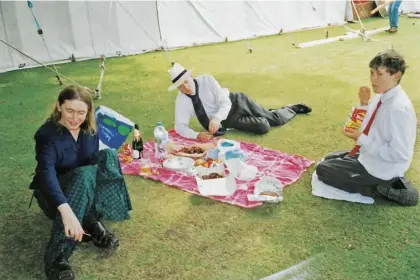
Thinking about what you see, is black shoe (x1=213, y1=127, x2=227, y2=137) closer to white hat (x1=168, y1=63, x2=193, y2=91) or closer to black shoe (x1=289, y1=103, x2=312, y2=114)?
white hat (x1=168, y1=63, x2=193, y2=91)

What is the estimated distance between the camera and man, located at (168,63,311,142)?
202 inches

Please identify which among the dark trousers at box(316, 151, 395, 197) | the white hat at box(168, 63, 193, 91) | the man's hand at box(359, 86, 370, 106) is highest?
the white hat at box(168, 63, 193, 91)

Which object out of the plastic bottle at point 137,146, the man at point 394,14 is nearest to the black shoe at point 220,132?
the plastic bottle at point 137,146

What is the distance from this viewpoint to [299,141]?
Answer: 5.30 metres

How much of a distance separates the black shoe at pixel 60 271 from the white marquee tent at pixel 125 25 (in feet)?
24.8

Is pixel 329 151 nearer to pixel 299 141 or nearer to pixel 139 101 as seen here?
pixel 299 141

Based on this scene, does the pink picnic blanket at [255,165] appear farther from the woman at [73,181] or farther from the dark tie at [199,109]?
the woman at [73,181]

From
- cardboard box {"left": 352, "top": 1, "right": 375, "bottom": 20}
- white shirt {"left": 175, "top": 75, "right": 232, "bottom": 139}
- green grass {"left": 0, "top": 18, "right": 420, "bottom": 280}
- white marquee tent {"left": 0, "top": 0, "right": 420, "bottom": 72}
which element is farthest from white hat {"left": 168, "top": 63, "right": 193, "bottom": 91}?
cardboard box {"left": 352, "top": 1, "right": 375, "bottom": 20}

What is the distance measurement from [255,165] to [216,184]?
0.62m

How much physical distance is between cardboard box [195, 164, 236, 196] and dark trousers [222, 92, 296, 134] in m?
1.15

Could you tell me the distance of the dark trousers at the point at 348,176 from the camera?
394cm

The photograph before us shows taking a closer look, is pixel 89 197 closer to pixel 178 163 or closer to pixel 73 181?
pixel 73 181

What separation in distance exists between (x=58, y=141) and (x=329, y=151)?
3069mm

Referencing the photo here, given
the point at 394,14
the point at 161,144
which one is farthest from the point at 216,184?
the point at 394,14
